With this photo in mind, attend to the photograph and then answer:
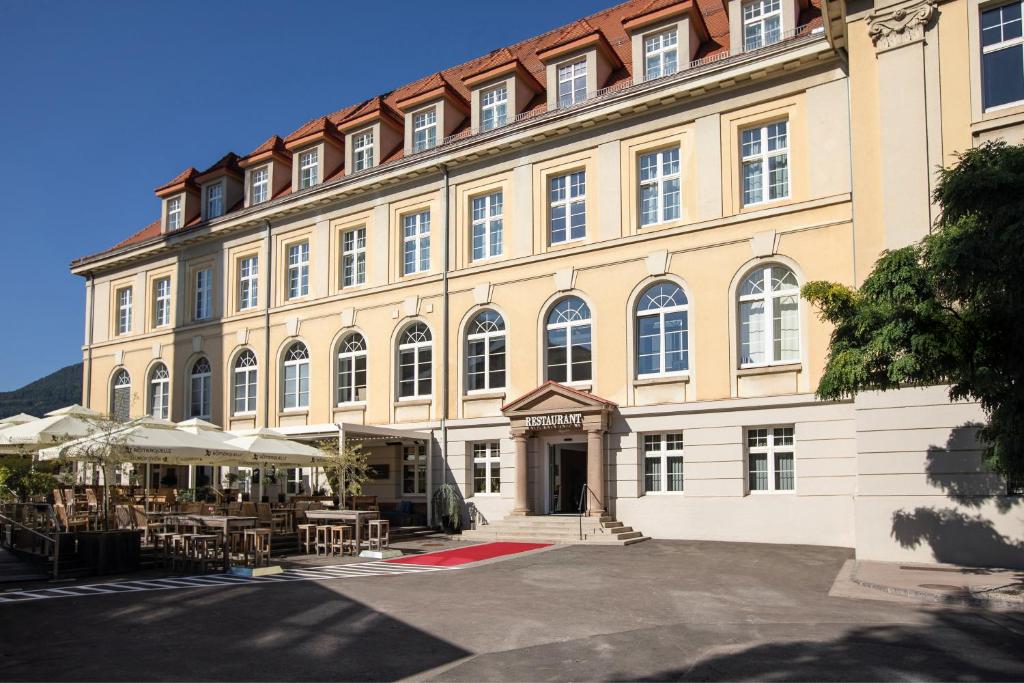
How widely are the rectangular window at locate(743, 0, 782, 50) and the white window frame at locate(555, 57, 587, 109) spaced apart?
4.73 meters

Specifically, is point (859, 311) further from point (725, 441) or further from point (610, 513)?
point (610, 513)

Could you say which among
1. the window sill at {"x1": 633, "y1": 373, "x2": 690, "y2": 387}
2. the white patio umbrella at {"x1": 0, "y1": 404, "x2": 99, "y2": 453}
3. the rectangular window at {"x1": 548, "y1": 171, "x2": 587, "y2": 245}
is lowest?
the white patio umbrella at {"x1": 0, "y1": 404, "x2": 99, "y2": 453}

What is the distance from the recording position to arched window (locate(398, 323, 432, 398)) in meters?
28.0

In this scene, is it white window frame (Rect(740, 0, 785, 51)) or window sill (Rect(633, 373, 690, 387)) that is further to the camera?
white window frame (Rect(740, 0, 785, 51))

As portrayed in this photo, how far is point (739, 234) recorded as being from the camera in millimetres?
22188

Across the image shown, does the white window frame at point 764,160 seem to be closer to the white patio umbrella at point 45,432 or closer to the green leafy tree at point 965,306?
the green leafy tree at point 965,306

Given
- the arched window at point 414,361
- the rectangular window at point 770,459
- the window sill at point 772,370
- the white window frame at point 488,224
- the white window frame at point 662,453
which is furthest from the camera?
the arched window at point 414,361

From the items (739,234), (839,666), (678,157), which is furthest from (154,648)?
(678,157)

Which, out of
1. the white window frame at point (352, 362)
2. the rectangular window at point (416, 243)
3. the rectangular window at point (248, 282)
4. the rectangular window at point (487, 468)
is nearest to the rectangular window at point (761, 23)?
the rectangular window at point (416, 243)

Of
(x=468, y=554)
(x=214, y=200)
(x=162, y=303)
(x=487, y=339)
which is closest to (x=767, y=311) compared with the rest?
(x=487, y=339)

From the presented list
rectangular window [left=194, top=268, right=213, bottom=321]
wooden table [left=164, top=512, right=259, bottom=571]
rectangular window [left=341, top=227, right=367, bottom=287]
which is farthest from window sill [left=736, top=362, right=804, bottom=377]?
rectangular window [left=194, top=268, right=213, bottom=321]

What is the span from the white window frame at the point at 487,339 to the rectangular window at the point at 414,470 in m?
2.79

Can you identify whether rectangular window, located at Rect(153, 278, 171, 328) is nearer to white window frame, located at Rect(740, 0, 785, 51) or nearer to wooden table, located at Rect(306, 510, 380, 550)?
wooden table, located at Rect(306, 510, 380, 550)

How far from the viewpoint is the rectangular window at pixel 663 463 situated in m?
22.8
